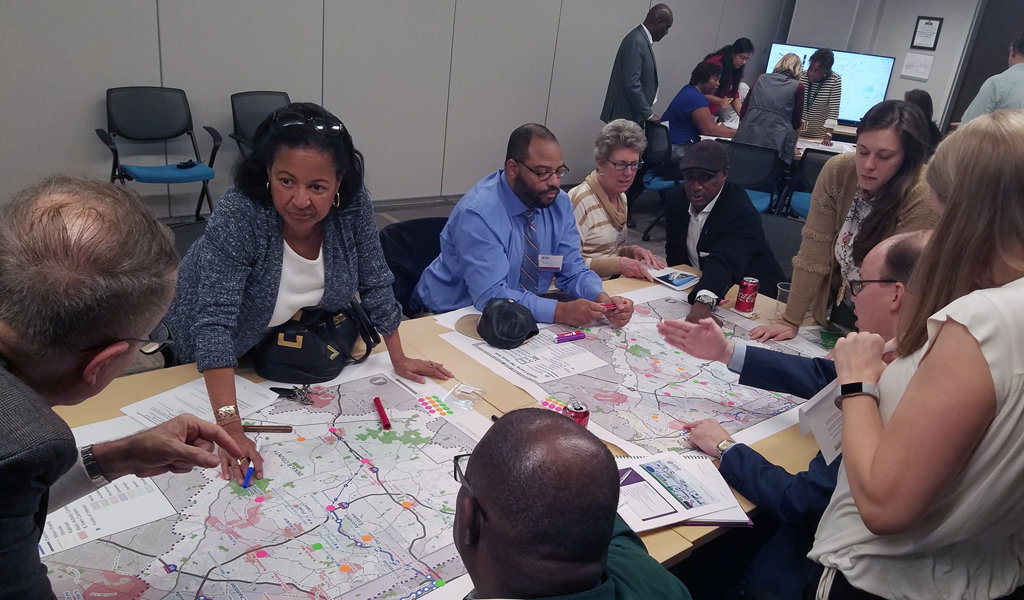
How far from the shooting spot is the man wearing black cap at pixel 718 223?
3141 mm

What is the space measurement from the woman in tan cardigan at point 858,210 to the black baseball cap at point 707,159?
22.5 inches

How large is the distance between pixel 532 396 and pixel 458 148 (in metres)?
5.02

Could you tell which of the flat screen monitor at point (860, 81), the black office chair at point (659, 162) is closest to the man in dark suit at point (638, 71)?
the black office chair at point (659, 162)

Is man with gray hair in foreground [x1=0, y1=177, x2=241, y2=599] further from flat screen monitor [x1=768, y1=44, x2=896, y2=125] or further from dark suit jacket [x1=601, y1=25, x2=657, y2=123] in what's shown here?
flat screen monitor [x1=768, y1=44, x2=896, y2=125]

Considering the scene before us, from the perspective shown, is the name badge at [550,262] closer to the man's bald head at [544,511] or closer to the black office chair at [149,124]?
the man's bald head at [544,511]

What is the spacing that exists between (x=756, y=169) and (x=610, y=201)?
8.87 ft

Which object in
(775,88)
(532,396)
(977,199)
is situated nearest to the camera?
(977,199)

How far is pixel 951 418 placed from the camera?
105cm

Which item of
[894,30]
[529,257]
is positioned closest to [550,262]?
[529,257]

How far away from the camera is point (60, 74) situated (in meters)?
4.45

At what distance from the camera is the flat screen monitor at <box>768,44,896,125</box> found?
7492mm

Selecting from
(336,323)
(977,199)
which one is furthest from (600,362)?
(977,199)

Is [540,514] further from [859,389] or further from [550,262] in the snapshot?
[550,262]

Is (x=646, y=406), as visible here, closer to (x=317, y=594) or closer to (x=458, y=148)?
(x=317, y=594)
